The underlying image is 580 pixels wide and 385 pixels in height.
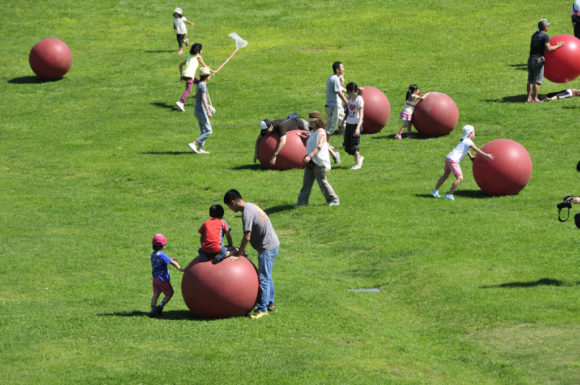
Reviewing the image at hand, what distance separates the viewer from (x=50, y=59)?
38500 millimetres

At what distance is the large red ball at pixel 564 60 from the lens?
101ft

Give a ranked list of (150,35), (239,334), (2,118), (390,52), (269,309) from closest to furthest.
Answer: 1. (239,334)
2. (269,309)
3. (2,118)
4. (390,52)
5. (150,35)

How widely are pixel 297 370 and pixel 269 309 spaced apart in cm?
263

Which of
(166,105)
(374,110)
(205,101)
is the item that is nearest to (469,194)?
(374,110)

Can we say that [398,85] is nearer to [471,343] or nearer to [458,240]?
[458,240]

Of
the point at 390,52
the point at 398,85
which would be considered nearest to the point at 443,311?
the point at 398,85

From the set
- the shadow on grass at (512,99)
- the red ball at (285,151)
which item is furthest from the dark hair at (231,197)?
the shadow on grass at (512,99)

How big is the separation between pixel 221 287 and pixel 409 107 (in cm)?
1613

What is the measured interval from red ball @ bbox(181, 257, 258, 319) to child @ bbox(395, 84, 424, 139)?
1506 cm

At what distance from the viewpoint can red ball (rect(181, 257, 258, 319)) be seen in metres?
14.2

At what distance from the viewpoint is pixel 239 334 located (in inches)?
544

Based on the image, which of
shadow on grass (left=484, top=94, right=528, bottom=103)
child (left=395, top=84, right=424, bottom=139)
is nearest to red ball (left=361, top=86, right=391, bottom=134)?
child (left=395, top=84, right=424, bottom=139)

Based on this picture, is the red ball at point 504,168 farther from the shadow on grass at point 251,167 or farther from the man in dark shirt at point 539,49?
the man in dark shirt at point 539,49

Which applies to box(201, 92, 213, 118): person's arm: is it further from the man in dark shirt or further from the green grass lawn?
the man in dark shirt
